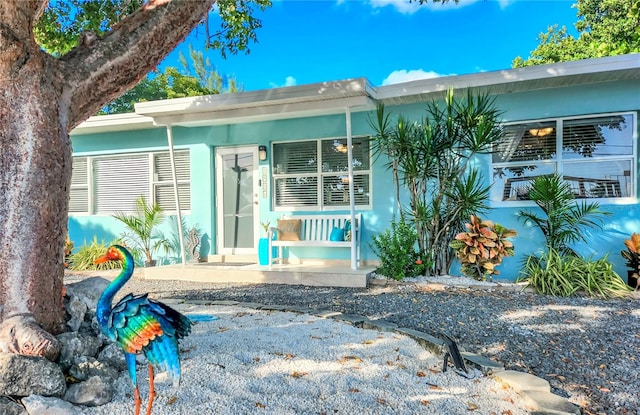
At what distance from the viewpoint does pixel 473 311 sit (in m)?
4.31

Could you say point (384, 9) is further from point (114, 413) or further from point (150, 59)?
point (114, 413)

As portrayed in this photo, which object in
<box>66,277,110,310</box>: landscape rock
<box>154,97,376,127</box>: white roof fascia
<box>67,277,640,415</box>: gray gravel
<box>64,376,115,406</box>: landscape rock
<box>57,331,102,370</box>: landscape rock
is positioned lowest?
<box>67,277,640,415</box>: gray gravel

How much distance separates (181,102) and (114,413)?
217 inches

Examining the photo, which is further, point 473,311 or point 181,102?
point 181,102

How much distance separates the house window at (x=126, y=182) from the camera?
831 cm

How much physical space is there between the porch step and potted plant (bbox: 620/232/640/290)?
11.1 feet

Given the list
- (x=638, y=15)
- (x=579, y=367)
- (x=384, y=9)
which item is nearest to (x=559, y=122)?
(x=579, y=367)

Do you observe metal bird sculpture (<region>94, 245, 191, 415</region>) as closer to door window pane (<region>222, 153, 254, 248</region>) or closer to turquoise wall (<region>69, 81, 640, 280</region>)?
turquoise wall (<region>69, 81, 640, 280</region>)

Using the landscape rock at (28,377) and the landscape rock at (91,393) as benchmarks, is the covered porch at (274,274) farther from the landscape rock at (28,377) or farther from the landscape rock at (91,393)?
the landscape rock at (28,377)

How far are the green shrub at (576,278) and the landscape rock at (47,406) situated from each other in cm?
520

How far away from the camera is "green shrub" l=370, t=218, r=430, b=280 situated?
234 inches

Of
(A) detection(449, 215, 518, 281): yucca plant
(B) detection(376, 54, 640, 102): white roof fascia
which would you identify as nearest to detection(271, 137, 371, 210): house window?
(B) detection(376, 54, 640, 102): white roof fascia

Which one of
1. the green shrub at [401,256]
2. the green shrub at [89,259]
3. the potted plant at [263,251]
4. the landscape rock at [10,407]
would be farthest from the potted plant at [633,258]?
the green shrub at [89,259]

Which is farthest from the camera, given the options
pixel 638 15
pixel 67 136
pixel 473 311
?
pixel 638 15
